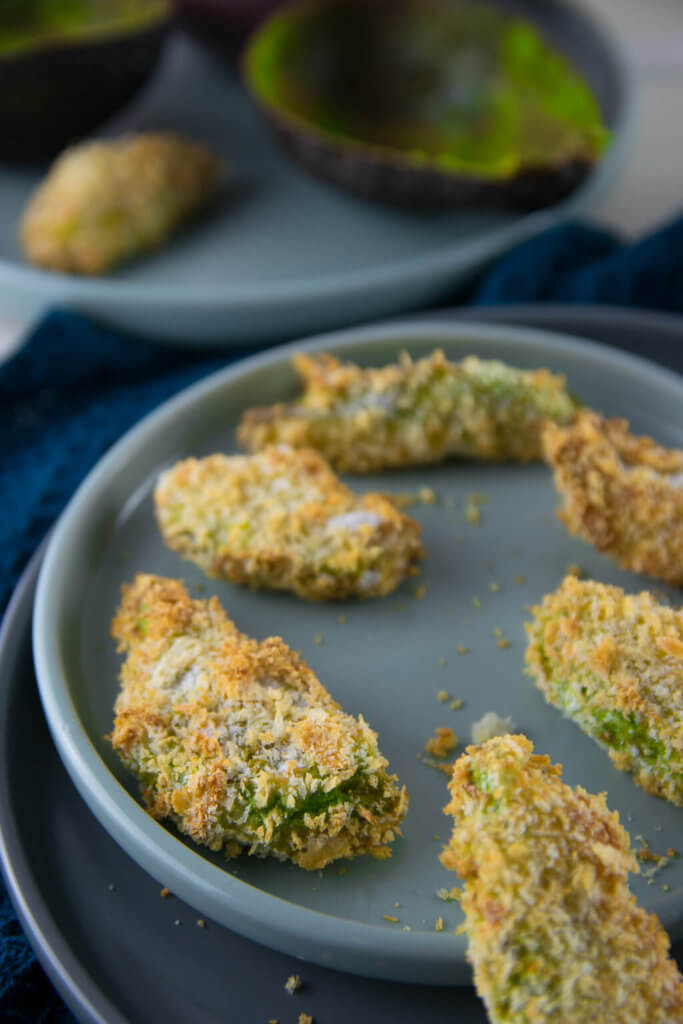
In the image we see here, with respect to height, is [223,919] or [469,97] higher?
[469,97]

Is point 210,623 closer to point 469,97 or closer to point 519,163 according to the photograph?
point 519,163

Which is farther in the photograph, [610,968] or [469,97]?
[469,97]

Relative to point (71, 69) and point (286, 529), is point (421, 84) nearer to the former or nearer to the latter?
point (71, 69)

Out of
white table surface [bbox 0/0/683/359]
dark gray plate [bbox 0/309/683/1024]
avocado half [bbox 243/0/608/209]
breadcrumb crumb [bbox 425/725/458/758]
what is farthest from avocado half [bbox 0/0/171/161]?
breadcrumb crumb [bbox 425/725/458/758]

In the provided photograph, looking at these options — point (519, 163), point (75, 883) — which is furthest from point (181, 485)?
point (519, 163)

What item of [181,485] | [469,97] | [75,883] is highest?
[469,97]

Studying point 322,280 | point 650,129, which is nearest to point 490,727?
point 322,280

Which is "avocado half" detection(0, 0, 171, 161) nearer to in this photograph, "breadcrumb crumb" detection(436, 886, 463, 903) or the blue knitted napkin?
the blue knitted napkin

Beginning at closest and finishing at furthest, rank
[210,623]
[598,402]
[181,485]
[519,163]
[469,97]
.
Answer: [210,623], [181,485], [598,402], [519,163], [469,97]
